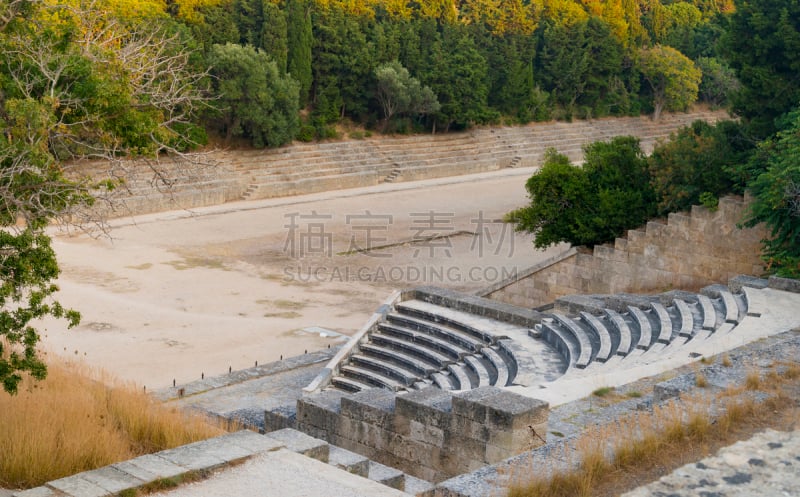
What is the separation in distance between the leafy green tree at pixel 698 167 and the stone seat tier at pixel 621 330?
5054mm

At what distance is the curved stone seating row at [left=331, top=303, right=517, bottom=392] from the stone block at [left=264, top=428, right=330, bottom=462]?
21.1ft

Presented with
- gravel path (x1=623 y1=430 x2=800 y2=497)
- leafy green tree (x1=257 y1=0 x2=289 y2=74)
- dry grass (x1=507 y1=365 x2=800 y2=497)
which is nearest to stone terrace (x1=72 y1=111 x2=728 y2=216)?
leafy green tree (x1=257 y1=0 x2=289 y2=74)

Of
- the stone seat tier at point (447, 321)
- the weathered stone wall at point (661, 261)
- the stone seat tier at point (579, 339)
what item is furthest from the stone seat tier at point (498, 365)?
the weathered stone wall at point (661, 261)

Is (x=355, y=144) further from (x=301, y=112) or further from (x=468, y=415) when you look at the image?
(x=468, y=415)

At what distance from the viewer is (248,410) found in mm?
14852

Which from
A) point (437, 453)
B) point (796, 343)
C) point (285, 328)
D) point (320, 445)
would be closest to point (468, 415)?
point (437, 453)

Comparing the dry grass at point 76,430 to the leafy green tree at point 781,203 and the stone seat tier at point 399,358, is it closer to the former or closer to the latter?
the stone seat tier at point 399,358

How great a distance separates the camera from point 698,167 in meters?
22.0

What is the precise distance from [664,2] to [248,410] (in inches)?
2513

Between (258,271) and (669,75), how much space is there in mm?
39568

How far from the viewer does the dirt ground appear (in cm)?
2003

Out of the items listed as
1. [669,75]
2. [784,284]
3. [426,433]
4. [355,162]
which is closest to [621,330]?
[784,284]

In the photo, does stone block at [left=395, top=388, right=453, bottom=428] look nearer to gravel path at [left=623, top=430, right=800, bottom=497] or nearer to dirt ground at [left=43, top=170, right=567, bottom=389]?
gravel path at [left=623, top=430, right=800, bottom=497]

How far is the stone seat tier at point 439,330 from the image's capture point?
57.8 ft
